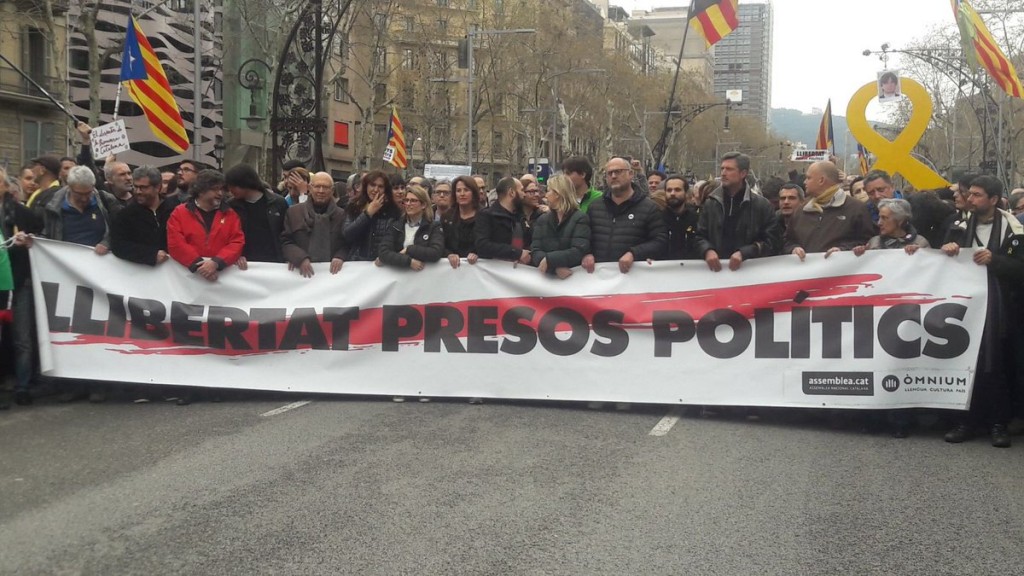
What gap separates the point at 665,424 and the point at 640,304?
967mm

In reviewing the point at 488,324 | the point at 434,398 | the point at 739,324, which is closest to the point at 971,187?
the point at 739,324

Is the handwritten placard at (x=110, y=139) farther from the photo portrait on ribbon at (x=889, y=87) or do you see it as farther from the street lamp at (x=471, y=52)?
the street lamp at (x=471, y=52)

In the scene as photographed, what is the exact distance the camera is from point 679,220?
8.95 m

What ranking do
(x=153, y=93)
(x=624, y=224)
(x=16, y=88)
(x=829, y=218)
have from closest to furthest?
1. (x=829, y=218)
2. (x=624, y=224)
3. (x=153, y=93)
4. (x=16, y=88)

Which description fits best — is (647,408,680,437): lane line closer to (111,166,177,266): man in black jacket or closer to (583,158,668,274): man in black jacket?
(583,158,668,274): man in black jacket

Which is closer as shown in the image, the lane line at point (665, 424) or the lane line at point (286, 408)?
the lane line at point (665, 424)

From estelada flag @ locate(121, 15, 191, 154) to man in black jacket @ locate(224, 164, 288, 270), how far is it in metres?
6.08

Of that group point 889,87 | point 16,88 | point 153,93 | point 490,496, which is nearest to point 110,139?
point 153,93

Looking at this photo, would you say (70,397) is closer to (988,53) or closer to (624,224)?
(624,224)

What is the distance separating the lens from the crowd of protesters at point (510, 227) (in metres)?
7.43

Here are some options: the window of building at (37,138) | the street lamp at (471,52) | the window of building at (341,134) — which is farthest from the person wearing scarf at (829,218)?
the window of building at (341,134)

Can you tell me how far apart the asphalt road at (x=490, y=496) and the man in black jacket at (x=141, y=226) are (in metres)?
1.34

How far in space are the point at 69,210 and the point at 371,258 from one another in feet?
8.15

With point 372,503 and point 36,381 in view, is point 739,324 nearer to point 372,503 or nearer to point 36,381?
point 372,503
